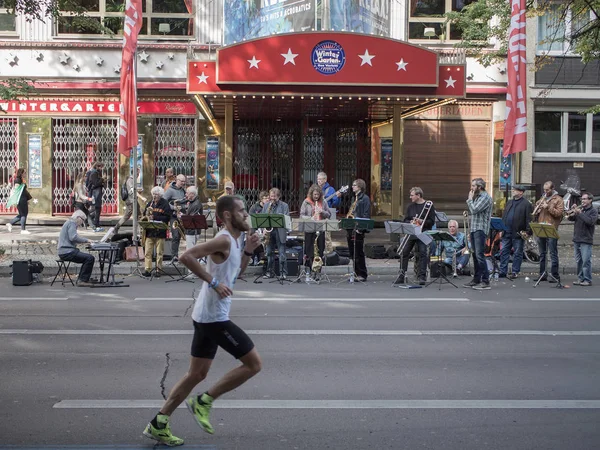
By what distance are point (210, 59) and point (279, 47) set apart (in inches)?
63.5

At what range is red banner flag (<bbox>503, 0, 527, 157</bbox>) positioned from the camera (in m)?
17.1

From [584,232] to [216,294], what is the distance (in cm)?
1057

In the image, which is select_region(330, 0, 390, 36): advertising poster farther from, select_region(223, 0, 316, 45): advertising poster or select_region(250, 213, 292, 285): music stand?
select_region(250, 213, 292, 285): music stand

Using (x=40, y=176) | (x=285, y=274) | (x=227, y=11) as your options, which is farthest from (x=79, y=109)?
(x=285, y=274)

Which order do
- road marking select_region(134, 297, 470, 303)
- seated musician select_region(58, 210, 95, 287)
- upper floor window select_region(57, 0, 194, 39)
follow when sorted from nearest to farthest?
road marking select_region(134, 297, 470, 303) < seated musician select_region(58, 210, 95, 287) < upper floor window select_region(57, 0, 194, 39)

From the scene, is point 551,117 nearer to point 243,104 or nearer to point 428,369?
point 243,104

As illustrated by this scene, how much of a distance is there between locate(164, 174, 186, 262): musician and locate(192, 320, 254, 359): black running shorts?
414 inches

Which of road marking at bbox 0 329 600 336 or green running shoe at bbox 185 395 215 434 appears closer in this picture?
green running shoe at bbox 185 395 215 434

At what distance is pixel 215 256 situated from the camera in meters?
6.03

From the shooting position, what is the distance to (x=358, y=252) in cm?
1530

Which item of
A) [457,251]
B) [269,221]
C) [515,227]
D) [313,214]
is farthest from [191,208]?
[515,227]

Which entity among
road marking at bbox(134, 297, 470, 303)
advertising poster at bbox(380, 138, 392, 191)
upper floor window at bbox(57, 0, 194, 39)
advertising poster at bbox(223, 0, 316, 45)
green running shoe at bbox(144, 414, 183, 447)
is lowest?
road marking at bbox(134, 297, 470, 303)

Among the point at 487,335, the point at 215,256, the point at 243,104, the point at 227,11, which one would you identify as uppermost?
the point at 227,11

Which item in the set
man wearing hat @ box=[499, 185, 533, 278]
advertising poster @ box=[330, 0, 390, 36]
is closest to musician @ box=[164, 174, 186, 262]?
man wearing hat @ box=[499, 185, 533, 278]
